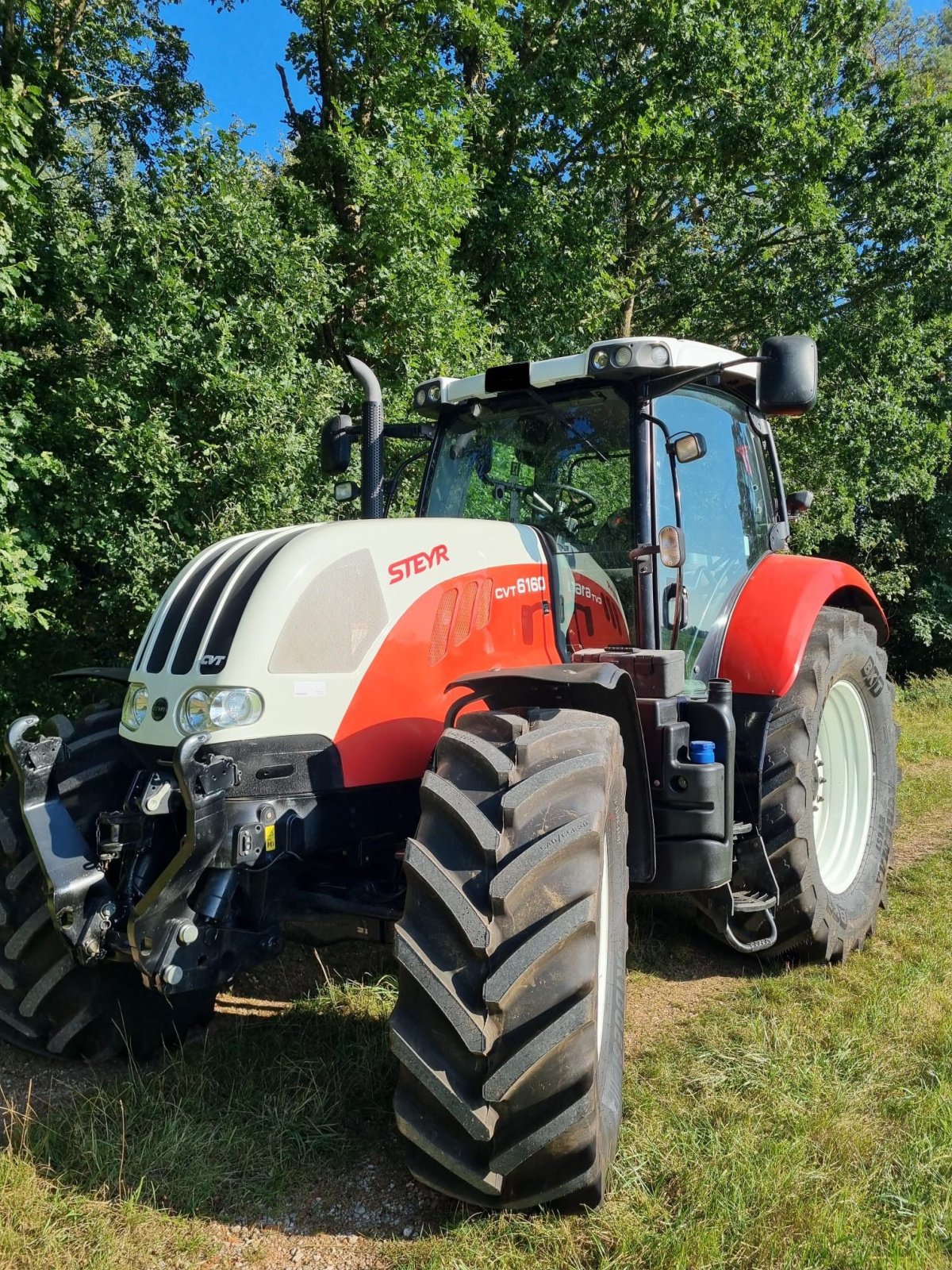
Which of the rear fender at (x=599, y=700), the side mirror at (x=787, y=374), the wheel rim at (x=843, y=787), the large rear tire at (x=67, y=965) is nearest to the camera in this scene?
the rear fender at (x=599, y=700)

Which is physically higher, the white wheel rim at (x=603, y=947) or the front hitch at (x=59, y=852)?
the front hitch at (x=59, y=852)

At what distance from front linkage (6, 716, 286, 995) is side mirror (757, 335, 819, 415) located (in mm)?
2195

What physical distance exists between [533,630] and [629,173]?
963cm

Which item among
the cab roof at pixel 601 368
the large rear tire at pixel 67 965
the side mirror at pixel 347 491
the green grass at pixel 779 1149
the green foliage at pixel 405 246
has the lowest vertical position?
the green grass at pixel 779 1149

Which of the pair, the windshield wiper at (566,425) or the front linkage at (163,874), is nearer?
the front linkage at (163,874)

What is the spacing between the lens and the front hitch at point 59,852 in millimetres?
2512

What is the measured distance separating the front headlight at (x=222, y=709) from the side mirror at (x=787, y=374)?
204cm

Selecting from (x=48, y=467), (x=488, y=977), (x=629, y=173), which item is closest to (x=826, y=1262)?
(x=488, y=977)

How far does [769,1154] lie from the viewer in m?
2.44

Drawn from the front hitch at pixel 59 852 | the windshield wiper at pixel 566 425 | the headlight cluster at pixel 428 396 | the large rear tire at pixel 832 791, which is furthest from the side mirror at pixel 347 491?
the large rear tire at pixel 832 791

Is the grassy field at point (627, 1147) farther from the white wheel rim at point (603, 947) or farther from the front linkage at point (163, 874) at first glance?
the front linkage at point (163, 874)

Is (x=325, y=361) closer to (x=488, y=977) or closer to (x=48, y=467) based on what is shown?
(x=48, y=467)

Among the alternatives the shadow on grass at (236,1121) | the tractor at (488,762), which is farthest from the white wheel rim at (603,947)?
the shadow on grass at (236,1121)

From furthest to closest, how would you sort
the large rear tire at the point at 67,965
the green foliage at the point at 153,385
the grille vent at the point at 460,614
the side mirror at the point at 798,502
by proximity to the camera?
the green foliage at the point at 153,385 < the side mirror at the point at 798,502 < the grille vent at the point at 460,614 < the large rear tire at the point at 67,965
